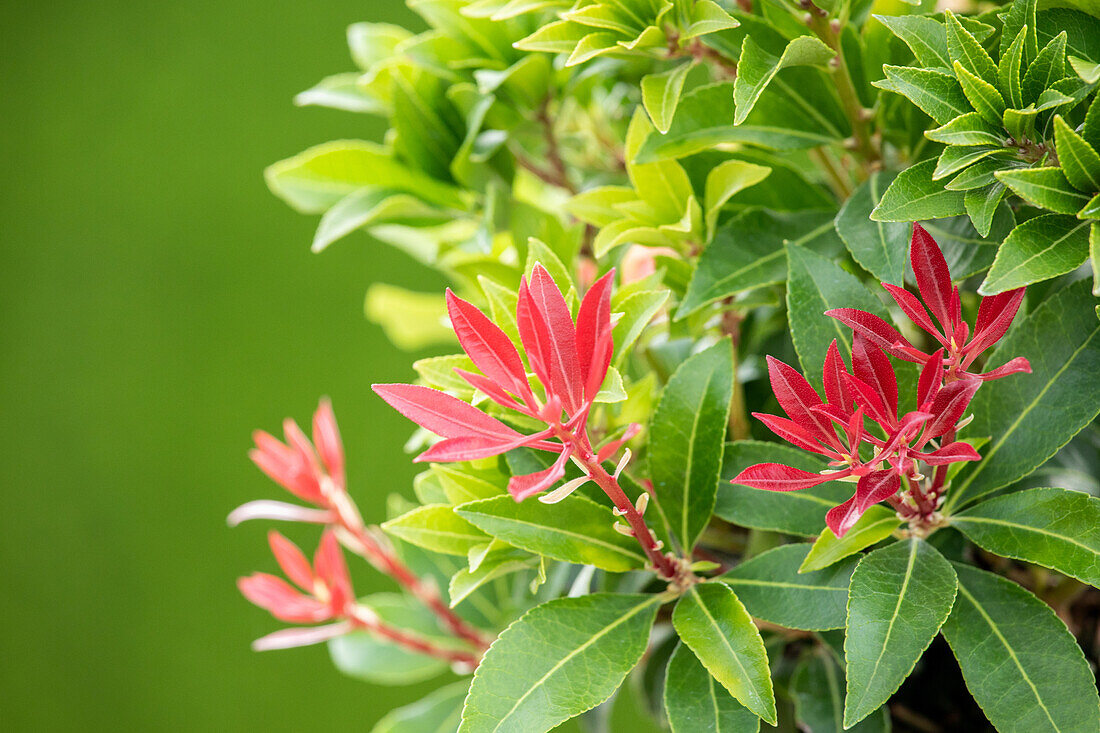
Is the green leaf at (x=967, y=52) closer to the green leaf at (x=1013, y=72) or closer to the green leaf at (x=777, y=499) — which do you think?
the green leaf at (x=1013, y=72)

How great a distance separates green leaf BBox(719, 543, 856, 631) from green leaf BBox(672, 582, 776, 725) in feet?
0.08

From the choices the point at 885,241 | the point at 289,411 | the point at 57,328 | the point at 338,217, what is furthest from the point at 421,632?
the point at 57,328

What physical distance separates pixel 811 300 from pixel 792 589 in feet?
0.46

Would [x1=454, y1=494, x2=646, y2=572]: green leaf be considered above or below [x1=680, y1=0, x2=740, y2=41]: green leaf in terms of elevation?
below

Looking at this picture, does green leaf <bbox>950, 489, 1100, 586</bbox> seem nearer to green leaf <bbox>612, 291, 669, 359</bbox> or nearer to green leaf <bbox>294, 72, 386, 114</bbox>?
green leaf <bbox>612, 291, 669, 359</bbox>

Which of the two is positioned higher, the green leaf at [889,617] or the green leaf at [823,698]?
the green leaf at [889,617]

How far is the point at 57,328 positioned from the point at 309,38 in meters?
0.86

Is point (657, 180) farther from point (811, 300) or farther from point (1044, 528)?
point (1044, 528)

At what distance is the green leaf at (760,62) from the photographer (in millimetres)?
422

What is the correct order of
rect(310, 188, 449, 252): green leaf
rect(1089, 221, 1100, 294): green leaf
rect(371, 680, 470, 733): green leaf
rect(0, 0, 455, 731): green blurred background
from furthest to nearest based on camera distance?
rect(0, 0, 455, 731): green blurred background
rect(371, 680, 470, 733): green leaf
rect(310, 188, 449, 252): green leaf
rect(1089, 221, 1100, 294): green leaf

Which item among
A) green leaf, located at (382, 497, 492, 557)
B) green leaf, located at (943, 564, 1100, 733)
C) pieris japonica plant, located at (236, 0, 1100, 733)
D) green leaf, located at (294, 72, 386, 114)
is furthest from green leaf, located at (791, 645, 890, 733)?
green leaf, located at (294, 72, 386, 114)

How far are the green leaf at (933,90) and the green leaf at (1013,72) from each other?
17 millimetres

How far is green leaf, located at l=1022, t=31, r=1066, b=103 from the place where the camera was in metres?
0.39

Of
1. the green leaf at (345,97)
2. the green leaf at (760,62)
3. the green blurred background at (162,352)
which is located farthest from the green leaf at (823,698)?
the green blurred background at (162,352)
